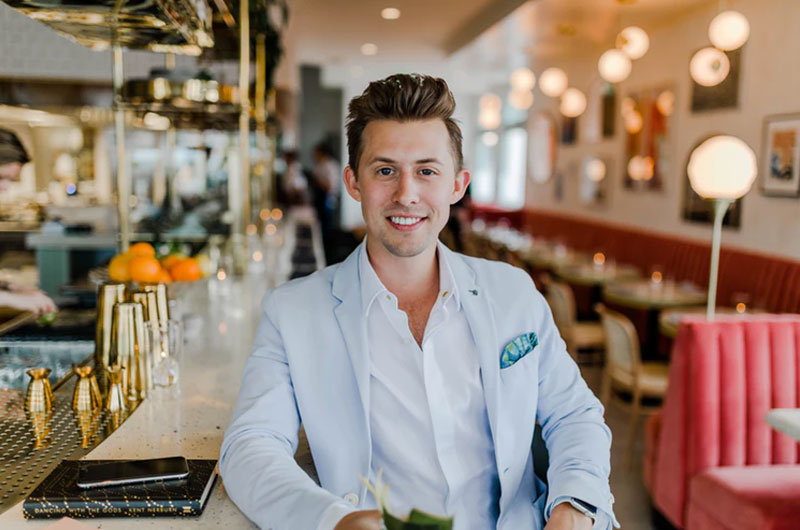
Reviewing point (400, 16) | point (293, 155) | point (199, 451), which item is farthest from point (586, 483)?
point (293, 155)

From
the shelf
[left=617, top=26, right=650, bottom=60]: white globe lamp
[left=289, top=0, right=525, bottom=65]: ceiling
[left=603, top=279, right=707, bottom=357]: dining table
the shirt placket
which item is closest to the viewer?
the shirt placket

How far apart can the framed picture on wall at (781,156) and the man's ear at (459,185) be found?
16.1 ft

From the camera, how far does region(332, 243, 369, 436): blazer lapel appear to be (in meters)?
1.37

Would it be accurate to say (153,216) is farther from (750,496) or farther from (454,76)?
(454,76)

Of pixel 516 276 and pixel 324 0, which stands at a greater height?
pixel 324 0

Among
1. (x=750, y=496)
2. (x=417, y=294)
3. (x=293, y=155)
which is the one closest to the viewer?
(x=417, y=294)

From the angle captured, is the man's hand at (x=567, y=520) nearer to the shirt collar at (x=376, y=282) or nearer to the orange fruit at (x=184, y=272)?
the shirt collar at (x=376, y=282)

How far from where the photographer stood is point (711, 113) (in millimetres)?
6613

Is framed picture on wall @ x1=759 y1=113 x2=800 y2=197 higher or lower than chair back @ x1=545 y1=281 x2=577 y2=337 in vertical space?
higher

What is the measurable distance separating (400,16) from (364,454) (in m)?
7.44

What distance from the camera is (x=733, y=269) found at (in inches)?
235

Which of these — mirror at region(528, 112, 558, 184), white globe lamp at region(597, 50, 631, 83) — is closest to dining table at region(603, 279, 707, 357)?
white globe lamp at region(597, 50, 631, 83)

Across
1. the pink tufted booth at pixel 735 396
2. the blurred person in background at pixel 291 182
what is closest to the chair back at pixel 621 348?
the pink tufted booth at pixel 735 396

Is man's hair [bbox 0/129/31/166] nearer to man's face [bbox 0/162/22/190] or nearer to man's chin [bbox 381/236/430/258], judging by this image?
man's face [bbox 0/162/22/190]
